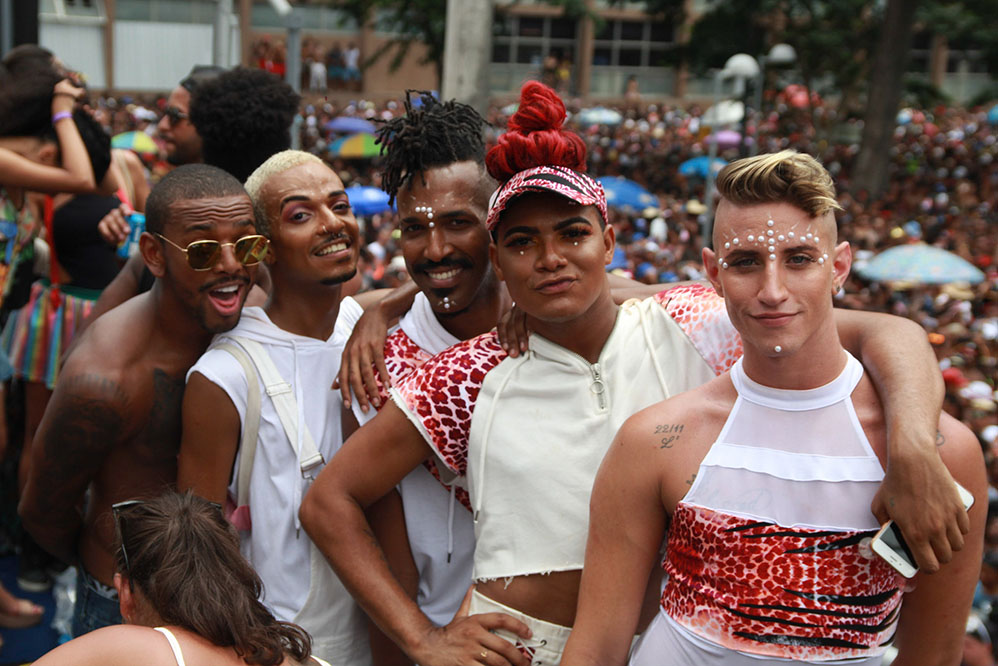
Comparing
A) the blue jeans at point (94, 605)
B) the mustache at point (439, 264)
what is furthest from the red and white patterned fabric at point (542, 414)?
the blue jeans at point (94, 605)

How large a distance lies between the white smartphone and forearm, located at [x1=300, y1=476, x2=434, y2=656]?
115cm

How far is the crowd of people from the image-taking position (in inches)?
82.2

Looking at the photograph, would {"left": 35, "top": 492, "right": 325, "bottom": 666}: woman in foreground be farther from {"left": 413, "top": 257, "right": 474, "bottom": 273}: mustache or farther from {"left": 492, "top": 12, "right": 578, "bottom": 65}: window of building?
{"left": 492, "top": 12, "right": 578, "bottom": 65}: window of building

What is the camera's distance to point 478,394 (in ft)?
8.43

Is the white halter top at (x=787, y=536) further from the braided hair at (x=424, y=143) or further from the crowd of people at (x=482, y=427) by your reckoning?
the braided hair at (x=424, y=143)

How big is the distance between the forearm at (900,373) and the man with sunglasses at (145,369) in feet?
5.63

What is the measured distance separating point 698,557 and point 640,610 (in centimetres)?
27

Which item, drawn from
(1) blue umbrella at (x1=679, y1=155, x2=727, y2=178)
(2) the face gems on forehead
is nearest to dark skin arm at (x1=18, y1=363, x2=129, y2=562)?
(2) the face gems on forehead

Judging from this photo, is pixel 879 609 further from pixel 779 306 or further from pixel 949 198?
pixel 949 198

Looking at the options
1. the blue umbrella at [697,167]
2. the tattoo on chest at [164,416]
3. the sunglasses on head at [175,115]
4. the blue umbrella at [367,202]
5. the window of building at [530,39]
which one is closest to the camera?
the tattoo on chest at [164,416]

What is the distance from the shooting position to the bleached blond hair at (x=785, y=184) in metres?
2.12

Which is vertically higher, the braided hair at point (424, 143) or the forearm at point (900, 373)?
the braided hair at point (424, 143)

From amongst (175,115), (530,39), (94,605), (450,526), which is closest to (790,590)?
(450,526)

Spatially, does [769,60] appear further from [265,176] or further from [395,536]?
[395,536]
